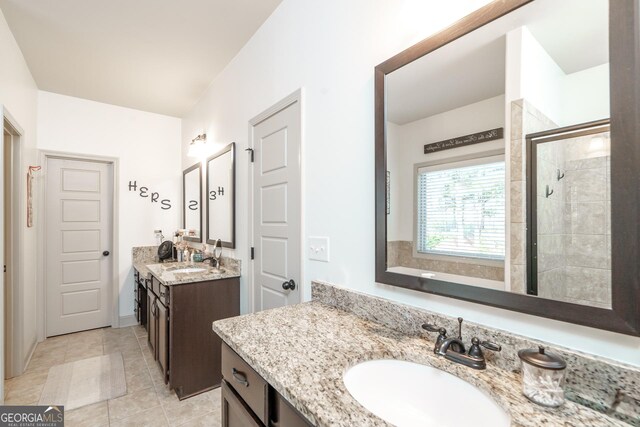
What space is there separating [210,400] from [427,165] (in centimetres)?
229

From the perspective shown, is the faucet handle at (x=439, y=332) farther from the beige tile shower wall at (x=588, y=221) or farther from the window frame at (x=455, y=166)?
the beige tile shower wall at (x=588, y=221)

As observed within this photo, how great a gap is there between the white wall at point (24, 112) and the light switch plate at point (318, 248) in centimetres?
222

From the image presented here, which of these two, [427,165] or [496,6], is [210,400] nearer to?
[427,165]

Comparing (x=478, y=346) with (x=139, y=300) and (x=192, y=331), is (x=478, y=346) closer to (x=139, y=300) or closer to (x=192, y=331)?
(x=192, y=331)

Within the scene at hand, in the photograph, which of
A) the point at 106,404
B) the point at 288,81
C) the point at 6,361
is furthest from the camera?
the point at 6,361

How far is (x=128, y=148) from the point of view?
12.9 ft

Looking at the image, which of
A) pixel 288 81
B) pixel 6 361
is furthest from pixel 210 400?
pixel 288 81

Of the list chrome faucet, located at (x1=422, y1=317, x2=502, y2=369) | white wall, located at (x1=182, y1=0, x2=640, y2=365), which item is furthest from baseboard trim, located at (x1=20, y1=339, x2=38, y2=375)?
chrome faucet, located at (x1=422, y1=317, x2=502, y2=369)

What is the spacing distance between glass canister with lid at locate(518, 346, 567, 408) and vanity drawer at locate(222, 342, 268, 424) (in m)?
0.73

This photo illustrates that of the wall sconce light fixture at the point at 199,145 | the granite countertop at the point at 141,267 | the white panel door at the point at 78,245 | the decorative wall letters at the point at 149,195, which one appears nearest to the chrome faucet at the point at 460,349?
the granite countertop at the point at 141,267

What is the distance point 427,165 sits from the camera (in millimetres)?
1173

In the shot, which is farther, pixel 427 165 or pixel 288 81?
pixel 288 81

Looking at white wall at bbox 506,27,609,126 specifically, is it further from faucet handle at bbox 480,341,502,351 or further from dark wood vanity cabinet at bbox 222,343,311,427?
dark wood vanity cabinet at bbox 222,343,311,427

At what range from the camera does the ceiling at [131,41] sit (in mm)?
2078
